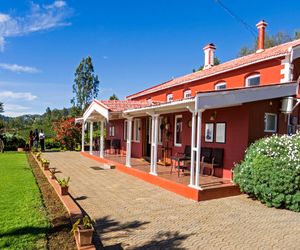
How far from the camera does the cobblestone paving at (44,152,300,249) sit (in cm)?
552

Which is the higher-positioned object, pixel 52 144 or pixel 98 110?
pixel 98 110

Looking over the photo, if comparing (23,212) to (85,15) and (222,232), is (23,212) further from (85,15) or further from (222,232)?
(85,15)

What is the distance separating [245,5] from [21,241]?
11957mm

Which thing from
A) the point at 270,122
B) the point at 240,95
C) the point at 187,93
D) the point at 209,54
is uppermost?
the point at 209,54

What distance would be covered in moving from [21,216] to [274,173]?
21.6 ft

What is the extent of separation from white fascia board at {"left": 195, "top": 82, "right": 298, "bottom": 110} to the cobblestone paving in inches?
117

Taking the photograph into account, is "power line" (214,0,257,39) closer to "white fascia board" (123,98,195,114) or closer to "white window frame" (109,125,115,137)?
"white fascia board" (123,98,195,114)

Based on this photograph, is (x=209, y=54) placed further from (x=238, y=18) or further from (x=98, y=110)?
(x=98, y=110)

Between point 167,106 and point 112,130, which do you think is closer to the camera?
point 167,106

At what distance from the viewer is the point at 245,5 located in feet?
39.8

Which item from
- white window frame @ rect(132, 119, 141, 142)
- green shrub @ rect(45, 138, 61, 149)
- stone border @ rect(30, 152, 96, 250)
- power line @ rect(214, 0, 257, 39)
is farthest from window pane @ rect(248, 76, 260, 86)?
green shrub @ rect(45, 138, 61, 149)

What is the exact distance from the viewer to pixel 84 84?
155 feet

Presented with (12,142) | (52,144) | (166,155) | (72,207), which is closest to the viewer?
(72,207)

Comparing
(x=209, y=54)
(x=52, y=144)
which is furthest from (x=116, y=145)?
(x=52, y=144)
